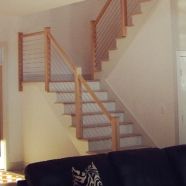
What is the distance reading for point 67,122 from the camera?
674cm

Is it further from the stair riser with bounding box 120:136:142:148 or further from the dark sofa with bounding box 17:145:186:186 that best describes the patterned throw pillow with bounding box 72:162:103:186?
the stair riser with bounding box 120:136:142:148

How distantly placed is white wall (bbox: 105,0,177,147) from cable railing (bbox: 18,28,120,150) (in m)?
0.63

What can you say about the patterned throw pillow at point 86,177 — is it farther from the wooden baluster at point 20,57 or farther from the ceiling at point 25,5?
the wooden baluster at point 20,57

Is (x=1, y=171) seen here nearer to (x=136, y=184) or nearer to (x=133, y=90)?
(x=133, y=90)

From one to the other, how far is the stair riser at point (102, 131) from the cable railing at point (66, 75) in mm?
177

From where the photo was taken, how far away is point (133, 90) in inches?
277

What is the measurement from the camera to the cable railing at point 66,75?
19.5 ft

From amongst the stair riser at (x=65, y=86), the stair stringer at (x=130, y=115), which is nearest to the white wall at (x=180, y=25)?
the stair stringer at (x=130, y=115)

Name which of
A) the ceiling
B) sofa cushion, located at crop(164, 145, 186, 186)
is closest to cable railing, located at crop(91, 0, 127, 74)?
the ceiling

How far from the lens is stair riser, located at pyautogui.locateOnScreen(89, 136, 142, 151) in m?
6.43

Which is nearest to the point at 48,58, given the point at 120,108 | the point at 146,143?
the point at 120,108

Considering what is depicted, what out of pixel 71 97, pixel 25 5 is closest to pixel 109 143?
pixel 71 97

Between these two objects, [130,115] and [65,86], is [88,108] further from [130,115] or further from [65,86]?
[130,115]

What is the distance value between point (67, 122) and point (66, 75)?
2.01 m
